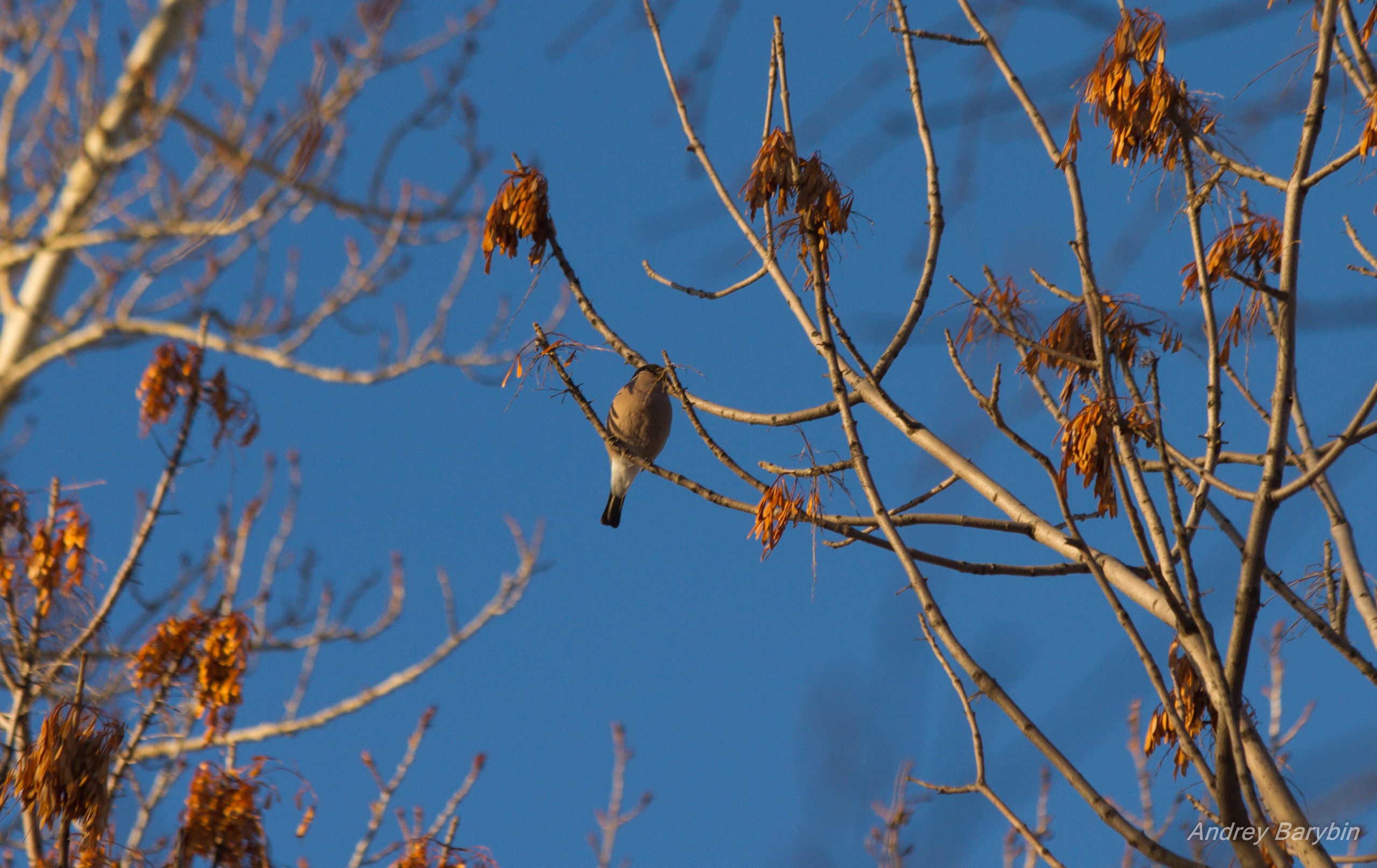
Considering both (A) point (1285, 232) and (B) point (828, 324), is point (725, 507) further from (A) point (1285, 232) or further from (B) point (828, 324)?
(A) point (1285, 232)

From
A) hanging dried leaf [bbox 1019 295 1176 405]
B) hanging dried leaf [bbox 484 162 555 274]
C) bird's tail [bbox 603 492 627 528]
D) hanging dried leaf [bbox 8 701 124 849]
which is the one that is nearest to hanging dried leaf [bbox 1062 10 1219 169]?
hanging dried leaf [bbox 1019 295 1176 405]

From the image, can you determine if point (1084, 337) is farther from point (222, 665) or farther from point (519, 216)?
point (222, 665)

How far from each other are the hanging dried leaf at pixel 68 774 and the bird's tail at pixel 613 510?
14.4ft

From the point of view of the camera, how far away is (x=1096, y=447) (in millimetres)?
2471

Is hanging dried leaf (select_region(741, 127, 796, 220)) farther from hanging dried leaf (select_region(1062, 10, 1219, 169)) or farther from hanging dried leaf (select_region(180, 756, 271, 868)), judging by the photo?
hanging dried leaf (select_region(180, 756, 271, 868))

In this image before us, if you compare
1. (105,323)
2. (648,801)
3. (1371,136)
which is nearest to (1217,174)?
(1371,136)

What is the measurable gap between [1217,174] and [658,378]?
1.54 meters

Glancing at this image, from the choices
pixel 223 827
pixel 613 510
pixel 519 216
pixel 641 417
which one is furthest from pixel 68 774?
pixel 613 510

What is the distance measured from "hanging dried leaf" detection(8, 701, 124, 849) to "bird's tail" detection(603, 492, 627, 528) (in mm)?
4392

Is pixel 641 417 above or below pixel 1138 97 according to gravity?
above

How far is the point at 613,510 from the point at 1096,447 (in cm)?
511

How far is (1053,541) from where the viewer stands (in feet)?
8.70

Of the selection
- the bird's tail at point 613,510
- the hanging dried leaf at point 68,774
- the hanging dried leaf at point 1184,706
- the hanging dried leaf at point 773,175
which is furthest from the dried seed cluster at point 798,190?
the bird's tail at point 613,510

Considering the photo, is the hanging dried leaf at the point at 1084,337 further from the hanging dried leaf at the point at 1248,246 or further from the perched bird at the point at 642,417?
the perched bird at the point at 642,417
